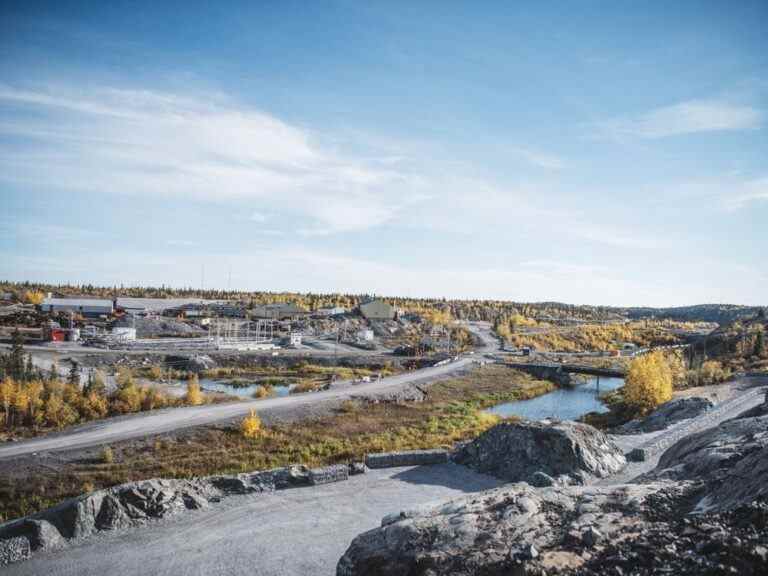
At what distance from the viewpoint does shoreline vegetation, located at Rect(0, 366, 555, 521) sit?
838 inches

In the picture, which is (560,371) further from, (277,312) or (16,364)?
(277,312)

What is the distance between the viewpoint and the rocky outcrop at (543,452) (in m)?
19.4

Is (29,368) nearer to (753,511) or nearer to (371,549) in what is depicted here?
(371,549)

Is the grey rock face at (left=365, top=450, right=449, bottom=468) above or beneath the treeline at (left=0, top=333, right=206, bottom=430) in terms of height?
above

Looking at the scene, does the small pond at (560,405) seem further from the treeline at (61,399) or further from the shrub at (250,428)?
the treeline at (61,399)

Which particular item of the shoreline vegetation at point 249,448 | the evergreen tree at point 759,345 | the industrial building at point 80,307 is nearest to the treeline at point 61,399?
the shoreline vegetation at point 249,448

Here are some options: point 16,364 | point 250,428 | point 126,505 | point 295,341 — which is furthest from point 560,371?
point 126,505

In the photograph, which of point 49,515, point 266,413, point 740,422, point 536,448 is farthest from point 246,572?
point 266,413

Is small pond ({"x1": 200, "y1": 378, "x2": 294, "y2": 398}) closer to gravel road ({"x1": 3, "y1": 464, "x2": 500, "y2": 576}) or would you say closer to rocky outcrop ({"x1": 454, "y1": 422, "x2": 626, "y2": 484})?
rocky outcrop ({"x1": 454, "y1": 422, "x2": 626, "y2": 484})

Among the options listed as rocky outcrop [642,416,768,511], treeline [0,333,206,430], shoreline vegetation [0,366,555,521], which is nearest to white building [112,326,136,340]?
treeline [0,333,206,430]

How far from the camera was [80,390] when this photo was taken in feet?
118

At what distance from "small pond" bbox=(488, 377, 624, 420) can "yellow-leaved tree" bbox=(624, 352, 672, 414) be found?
5392 mm

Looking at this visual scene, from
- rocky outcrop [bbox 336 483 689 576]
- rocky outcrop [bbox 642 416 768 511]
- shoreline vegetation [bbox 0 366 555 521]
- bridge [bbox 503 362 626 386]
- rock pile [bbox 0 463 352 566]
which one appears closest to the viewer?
rocky outcrop [bbox 336 483 689 576]

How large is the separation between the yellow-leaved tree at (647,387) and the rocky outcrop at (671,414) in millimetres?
6214
